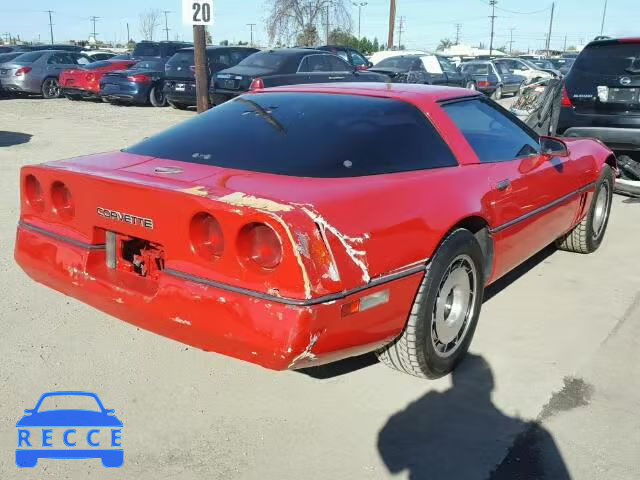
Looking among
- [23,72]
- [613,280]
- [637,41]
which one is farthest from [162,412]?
[23,72]

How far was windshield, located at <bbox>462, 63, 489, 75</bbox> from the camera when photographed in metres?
21.7

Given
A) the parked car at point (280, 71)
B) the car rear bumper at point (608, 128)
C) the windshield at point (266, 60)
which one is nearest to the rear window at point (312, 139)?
the car rear bumper at point (608, 128)

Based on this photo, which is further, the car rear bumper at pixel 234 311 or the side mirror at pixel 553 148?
the side mirror at pixel 553 148

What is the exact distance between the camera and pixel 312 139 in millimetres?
3035

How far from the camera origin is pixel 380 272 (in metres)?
2.56

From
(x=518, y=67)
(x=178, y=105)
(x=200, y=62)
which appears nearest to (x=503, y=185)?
(x=200, y=62)

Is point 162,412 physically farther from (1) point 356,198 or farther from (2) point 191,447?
(1) point 356,198

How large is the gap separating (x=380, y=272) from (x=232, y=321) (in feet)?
2.03

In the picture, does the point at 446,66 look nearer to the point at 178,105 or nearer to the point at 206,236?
the point at 178,105

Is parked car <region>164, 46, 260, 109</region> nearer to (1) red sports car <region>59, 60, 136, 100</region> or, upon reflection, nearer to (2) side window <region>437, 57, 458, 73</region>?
(1) red sports car <region>59, 60, 136, 100</region>

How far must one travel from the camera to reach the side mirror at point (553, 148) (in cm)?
413

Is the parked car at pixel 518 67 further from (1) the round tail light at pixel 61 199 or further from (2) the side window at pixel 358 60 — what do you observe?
(1) the round tail light at pixel 61 199

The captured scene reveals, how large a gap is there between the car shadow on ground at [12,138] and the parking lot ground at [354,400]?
22.2 ft

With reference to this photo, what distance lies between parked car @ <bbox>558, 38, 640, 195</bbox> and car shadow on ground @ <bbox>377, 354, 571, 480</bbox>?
4.89 m
